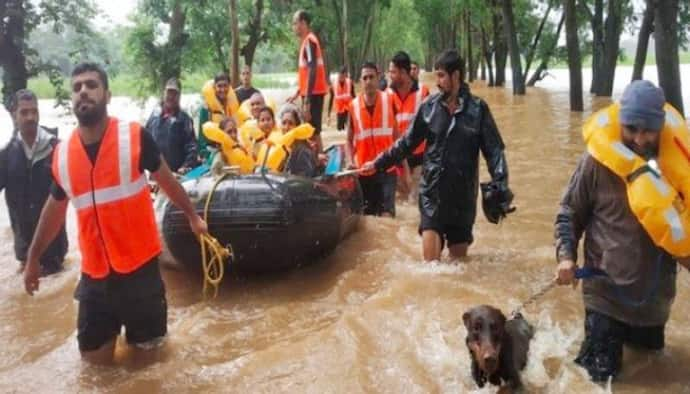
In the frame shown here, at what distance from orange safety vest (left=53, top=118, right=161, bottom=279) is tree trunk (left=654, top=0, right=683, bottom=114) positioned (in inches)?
364

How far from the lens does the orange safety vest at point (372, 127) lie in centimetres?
784

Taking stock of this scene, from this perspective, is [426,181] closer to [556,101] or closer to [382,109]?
[382,109]

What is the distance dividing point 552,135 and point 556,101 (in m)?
9.99

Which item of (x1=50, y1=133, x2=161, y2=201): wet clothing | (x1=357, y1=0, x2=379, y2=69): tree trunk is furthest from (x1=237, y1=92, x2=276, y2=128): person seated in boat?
(x1=357, y1=0, x2=379, y2=69): tree trunk

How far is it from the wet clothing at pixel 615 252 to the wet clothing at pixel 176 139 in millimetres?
4977

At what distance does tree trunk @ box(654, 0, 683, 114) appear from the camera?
10696 millimetres

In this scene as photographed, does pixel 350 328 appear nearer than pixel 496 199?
Yes

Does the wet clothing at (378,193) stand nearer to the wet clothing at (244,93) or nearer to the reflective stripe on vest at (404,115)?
the reflective stripe on vest at (404,115)

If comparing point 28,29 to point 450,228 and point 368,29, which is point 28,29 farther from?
point 368,29


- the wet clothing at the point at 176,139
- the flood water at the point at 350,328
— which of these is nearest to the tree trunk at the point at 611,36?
the flood water at the point at 350,328

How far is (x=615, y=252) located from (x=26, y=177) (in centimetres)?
521

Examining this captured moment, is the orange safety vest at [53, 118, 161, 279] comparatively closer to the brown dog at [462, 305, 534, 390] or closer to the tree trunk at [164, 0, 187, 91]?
the brown dog at [462, 305, 534, 390]

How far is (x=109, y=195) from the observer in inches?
157

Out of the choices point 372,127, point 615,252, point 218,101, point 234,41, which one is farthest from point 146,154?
point 234,41
